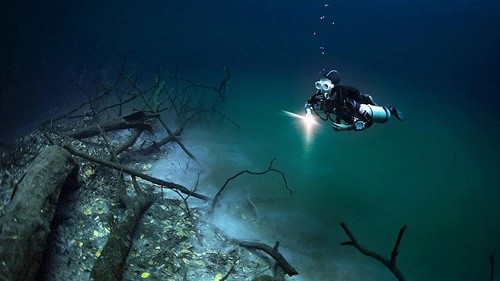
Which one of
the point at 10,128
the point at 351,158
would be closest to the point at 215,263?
the point at 351,158

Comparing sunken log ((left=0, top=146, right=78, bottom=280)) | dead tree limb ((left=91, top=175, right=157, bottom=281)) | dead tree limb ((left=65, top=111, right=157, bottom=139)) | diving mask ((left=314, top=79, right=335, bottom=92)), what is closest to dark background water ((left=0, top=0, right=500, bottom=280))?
diving mask ((left=314, top=79, right=335, bottom=92))

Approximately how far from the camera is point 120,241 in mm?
4773

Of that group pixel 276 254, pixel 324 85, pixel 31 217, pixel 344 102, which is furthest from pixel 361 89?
pixel 31 217

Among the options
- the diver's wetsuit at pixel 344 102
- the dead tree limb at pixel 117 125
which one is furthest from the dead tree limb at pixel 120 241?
the diver's wetsuit at pixel 344 102

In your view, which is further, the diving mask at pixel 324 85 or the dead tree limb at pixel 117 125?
the dead tree limb at pixel 117 125

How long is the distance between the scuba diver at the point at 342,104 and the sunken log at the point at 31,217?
16.2 feet

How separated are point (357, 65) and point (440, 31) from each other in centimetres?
4012

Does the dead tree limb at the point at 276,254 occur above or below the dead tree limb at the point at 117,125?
below

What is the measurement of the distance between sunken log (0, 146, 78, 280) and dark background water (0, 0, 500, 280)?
206 inches

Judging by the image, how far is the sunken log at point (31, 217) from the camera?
3.50 metres

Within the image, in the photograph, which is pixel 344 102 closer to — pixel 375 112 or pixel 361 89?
pixel 375 112

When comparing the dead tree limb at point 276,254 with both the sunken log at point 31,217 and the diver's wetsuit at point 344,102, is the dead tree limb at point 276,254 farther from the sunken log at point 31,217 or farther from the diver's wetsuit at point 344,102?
the sunken log at point 31,217

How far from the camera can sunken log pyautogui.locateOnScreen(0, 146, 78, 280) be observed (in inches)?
138

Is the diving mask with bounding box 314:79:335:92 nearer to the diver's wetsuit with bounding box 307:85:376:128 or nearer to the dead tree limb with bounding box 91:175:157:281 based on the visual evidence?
the diver's wetsuit with bounding box 307:85:376:128
